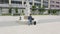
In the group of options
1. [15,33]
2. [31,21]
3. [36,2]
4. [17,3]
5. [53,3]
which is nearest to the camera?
[15,33]

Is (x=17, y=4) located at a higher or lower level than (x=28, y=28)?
higher

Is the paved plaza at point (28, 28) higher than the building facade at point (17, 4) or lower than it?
lower

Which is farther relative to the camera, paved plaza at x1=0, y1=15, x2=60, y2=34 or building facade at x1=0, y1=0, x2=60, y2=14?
building facade at x1=0, y1=0, x2=60, y2=14

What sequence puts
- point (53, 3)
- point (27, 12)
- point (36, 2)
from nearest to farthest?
point (27, 12) → point (36, 2) → point (53, 3)

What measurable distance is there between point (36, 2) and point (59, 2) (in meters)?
20.0

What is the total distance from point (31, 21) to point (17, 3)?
149ft

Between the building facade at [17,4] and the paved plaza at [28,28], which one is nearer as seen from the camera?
the paved plaza at [28,28]

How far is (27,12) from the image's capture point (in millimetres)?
21969

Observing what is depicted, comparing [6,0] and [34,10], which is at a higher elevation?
[6,0]

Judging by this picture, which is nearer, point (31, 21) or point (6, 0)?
point (31, 21)

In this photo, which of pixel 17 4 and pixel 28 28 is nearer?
pixel 28 28

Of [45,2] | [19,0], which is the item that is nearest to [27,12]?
[19,0]

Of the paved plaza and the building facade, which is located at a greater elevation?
the building facade

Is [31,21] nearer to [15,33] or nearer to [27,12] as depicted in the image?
[27,12]
